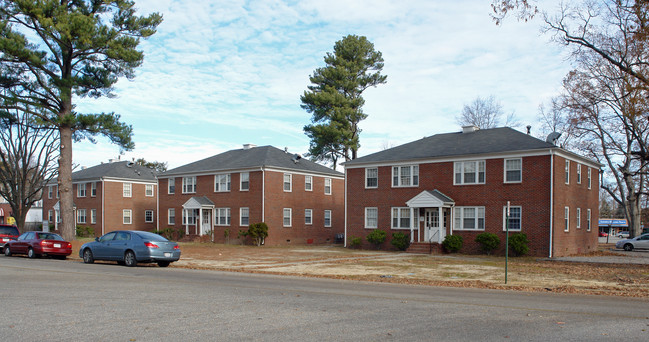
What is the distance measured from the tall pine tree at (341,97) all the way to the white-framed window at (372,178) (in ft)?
67.8

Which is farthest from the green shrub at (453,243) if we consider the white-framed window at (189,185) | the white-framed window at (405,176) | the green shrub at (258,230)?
the white-framed window at (189,185)

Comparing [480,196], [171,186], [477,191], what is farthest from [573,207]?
[171,186]

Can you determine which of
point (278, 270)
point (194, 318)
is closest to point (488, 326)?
point (194, 318)

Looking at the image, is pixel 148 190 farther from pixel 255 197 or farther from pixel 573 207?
pixel 573 207

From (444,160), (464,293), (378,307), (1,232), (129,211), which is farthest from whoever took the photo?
(129,211)

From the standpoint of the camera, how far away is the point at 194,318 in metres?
9.70

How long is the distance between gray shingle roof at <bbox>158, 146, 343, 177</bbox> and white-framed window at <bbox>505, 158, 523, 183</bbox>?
1824 cm

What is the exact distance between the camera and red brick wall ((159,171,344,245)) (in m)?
42.9

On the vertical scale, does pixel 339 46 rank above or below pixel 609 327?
above

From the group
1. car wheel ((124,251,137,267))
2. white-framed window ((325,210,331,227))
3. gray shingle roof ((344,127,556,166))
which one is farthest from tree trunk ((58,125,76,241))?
white-framed window ((325,210,331,227))

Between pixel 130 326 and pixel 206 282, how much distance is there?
7207 millimetres

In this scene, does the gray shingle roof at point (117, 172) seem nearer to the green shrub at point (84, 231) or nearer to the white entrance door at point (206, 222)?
the green shrub at point (84, 231)

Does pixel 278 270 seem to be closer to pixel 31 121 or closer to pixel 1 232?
pixel 1 232

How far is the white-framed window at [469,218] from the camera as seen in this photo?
107 ft
